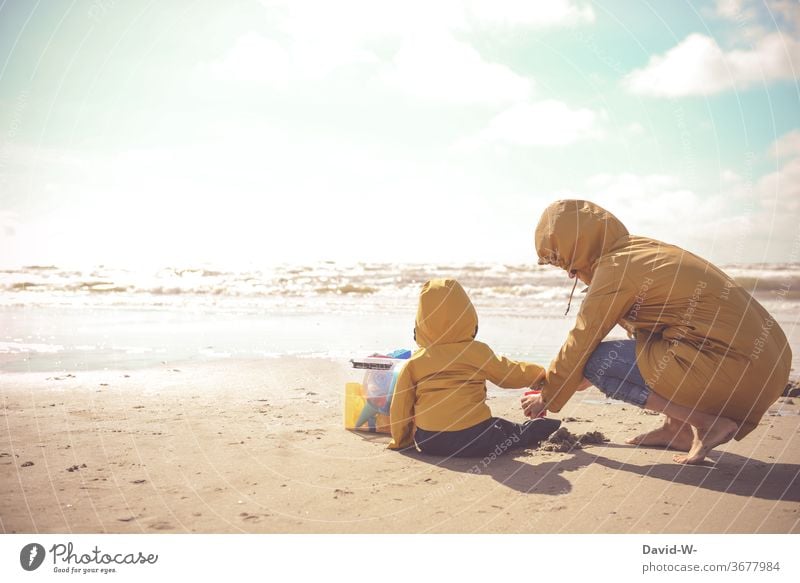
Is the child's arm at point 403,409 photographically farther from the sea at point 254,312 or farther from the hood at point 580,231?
the sea at point 254,312

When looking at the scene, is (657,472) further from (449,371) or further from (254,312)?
(254,312)

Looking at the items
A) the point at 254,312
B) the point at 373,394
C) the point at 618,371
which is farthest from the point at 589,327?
the point at 254,312

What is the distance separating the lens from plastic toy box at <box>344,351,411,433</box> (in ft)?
14.9

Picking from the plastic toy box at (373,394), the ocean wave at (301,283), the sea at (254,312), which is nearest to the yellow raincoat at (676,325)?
the plastic toy box at (373,394)

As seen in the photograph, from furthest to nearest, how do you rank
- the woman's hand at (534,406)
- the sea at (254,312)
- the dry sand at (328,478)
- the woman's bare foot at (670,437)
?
the sea at (254,312) → the woman's bare foot at (670,437) → the woman's hand at (534,406) → the dry sand at (328,478)

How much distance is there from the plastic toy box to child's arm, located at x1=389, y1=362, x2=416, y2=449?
35 cm

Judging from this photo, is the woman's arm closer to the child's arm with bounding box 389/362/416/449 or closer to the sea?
the child's arm with bounding box 389/362/416/449

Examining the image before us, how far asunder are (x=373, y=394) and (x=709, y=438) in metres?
2.18

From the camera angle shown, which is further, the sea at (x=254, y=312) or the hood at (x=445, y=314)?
the sea at (x=254, y=312)

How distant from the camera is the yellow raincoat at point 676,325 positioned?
3.31 meters

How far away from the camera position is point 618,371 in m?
3.61

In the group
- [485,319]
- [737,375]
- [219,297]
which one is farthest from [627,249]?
[219,297]

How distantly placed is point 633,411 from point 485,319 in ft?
21.3
